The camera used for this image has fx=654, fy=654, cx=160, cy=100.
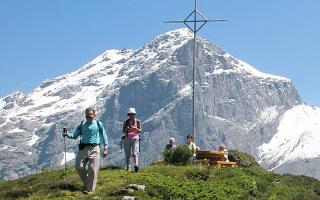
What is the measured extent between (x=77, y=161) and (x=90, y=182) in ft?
2.88

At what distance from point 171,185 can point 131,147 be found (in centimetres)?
550

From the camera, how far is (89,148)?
2359cm

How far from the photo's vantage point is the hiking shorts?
29.3 meters

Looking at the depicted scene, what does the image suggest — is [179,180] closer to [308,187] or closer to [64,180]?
[64,180]

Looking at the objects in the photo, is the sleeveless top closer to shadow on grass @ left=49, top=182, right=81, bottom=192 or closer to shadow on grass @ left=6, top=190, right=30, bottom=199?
shadow on grass @ left=49, top=182, right=81, bottom=192

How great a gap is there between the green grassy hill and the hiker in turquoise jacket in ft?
1.82

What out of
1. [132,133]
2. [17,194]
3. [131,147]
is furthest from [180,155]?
[17,194]

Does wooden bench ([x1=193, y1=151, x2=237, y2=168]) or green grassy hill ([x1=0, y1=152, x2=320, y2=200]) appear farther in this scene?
wooden bench ([x1=193, y1=151, x2=237, y2=168])

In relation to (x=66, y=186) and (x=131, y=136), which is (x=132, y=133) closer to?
(x=131, y=136)

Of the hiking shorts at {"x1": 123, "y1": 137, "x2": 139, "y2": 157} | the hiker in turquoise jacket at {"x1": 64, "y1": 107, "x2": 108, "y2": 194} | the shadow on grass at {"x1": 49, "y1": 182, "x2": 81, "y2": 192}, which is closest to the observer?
the hiker in turquoise jacket at {"x1": 64, "y1": 107, "x2": 108, "y2": 194}

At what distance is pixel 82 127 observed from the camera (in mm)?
23781

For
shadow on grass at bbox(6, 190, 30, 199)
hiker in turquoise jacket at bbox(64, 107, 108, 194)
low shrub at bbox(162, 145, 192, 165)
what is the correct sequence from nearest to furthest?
hiker in turquoise jacket at bbox(64, 107, 108, 194) → shadow on grass at bbox(6, 190, 30, 199) → low shrub at bbox(162, 145, 192, 165)

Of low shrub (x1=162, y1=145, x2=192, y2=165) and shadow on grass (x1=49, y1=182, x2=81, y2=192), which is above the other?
low shrub (x1=162, y1=145, x2=192, y2=165)

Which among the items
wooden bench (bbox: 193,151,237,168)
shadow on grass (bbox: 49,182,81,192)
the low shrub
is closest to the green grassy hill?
shadow on grass (bbox: 49,182,81,192)
